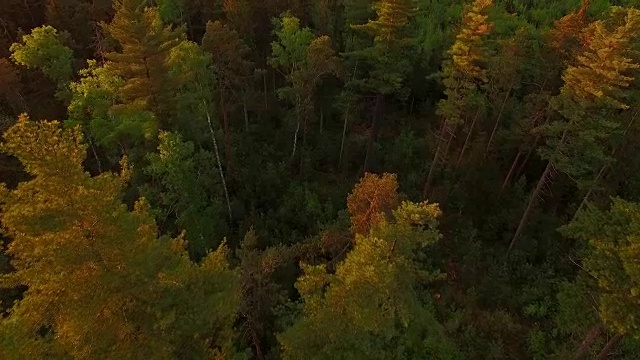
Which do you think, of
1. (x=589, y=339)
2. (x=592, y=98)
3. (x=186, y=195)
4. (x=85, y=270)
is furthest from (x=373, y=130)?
(x=85, y=270)

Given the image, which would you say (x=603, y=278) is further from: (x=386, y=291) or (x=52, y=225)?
(x=52, y=225)

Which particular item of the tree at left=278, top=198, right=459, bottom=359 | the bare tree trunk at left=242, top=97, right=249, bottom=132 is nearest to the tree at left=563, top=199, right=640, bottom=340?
the tree at left=278, top=198, right=459, bottom=359

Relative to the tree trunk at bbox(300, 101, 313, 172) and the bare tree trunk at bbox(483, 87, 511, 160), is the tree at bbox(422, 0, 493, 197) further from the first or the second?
the tree trunk at bbox(300, 101, 313, 172)

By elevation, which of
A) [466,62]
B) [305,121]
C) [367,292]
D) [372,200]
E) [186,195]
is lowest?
[186,195]

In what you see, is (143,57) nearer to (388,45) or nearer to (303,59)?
(303,59)

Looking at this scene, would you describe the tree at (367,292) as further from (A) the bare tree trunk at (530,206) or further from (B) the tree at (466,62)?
(B) the tree at (466,62)

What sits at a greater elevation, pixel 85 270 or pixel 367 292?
pixel 85 270

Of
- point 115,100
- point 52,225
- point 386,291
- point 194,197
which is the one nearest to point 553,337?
point 386,291
